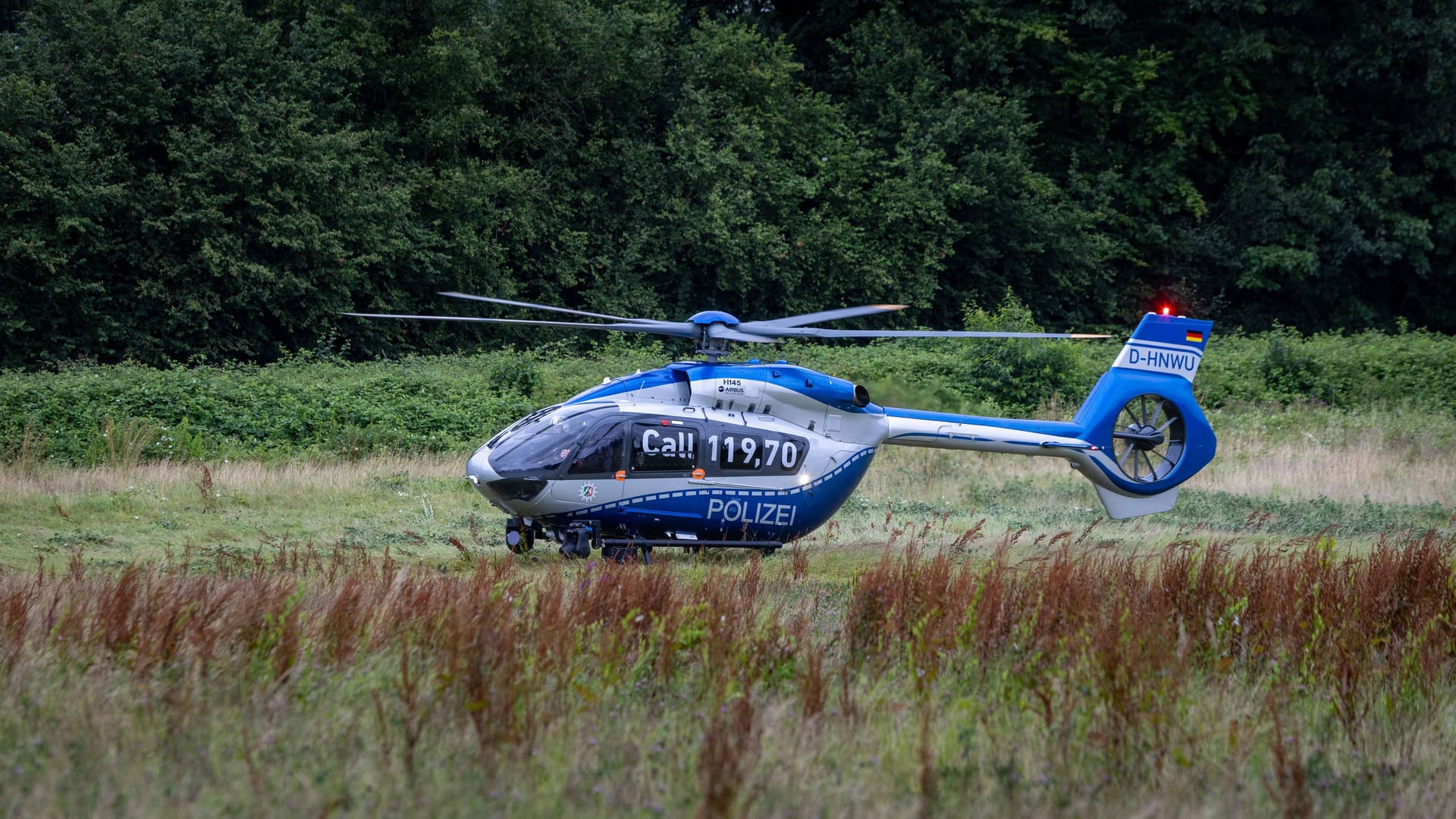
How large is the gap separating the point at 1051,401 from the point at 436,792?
21094mm

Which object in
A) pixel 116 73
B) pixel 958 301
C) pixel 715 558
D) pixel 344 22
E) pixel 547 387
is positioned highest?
pixel 344 22

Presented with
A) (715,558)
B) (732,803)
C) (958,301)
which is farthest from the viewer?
(958,301)

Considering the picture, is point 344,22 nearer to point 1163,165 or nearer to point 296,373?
point 296,373

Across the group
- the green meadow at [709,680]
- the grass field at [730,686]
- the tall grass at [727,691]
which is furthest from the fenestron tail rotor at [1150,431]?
the tall grass at [727,691]

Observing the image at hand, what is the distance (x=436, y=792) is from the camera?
17.2ft

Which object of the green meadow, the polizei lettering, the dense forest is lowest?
the green meadow

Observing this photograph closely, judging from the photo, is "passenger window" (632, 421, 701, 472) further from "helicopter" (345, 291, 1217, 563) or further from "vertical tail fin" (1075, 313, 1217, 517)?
"vertical tail fin" (1075, 313, 1217, 517)

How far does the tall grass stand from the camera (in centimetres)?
541

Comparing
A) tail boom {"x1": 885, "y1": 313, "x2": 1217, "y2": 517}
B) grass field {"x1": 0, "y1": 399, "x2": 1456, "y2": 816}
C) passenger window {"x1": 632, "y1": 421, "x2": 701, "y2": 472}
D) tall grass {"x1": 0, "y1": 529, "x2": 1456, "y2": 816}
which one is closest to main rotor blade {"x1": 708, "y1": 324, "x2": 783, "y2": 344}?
passenger window {"x1": 632, "y1": 421, "x2": 701, "y2": 472}

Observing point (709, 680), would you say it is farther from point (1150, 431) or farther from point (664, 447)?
point (1150, 431)

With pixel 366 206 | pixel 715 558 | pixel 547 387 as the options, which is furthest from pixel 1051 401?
pixel 366 206

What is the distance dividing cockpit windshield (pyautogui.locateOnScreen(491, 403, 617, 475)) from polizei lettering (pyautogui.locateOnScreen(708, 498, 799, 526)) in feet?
4.80

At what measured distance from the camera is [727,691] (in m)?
6.65

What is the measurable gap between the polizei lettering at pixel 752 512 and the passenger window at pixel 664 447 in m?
0.51
